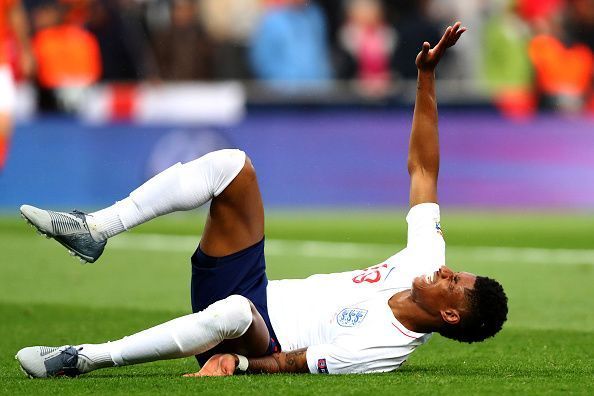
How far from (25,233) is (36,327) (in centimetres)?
751

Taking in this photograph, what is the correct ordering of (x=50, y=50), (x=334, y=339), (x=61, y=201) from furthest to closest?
(x=50, y=50)
(x=61, y=201)
(x=334, y=339)

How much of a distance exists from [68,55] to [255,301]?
531 inches

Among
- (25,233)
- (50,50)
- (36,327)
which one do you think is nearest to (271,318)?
(36,327)

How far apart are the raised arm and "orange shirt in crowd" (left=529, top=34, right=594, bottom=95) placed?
1343cm

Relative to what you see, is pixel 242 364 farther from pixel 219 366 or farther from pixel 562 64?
pixel 562 64

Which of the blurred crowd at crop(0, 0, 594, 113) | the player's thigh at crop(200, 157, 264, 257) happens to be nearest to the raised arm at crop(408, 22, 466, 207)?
the player's thigh at crop(200, 157, 264, 257)

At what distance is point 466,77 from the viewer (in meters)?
21.2

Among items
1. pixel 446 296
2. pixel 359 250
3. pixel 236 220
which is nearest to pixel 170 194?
pixel 236 220

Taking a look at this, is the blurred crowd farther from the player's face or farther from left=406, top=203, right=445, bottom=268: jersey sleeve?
the player's face

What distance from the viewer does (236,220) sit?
25.2ft

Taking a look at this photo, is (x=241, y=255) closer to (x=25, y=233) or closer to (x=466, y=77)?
(x=25, y=233)

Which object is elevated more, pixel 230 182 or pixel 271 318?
pixel 230 182

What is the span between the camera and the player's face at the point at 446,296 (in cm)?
730

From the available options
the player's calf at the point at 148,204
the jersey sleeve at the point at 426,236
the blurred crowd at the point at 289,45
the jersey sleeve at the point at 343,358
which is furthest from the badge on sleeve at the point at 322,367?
the blurred crowd at the point at 289,45
